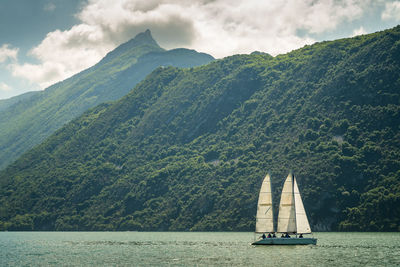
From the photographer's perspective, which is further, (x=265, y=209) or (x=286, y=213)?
(x=286, y=213)

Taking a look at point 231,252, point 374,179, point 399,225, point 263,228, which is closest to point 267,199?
point 263,228

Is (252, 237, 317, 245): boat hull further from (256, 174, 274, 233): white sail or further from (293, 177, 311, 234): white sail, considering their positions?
(256, 174, 274, 233): white sail

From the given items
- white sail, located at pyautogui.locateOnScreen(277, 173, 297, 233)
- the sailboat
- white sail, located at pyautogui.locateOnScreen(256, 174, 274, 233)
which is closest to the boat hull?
the sailboat

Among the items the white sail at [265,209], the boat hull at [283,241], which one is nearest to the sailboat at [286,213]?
the white sail at [265,209]

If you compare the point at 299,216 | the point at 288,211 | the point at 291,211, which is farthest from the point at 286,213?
the point at 299,216

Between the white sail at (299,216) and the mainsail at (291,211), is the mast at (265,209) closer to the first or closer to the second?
the mainsail at (291,211)

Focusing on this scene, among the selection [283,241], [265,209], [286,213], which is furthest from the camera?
[283,241]

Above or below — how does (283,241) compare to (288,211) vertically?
below

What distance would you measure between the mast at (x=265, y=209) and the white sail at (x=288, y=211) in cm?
271

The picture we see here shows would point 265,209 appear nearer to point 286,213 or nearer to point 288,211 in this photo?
point 286,213

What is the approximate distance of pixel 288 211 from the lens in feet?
348

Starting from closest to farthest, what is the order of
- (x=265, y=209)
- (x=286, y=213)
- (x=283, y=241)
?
(x=265, y=209) < (x=286, y=213) < (x=283, y=241)

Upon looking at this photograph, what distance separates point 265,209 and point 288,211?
4.88 metres

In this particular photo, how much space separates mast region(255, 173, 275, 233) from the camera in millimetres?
104250
